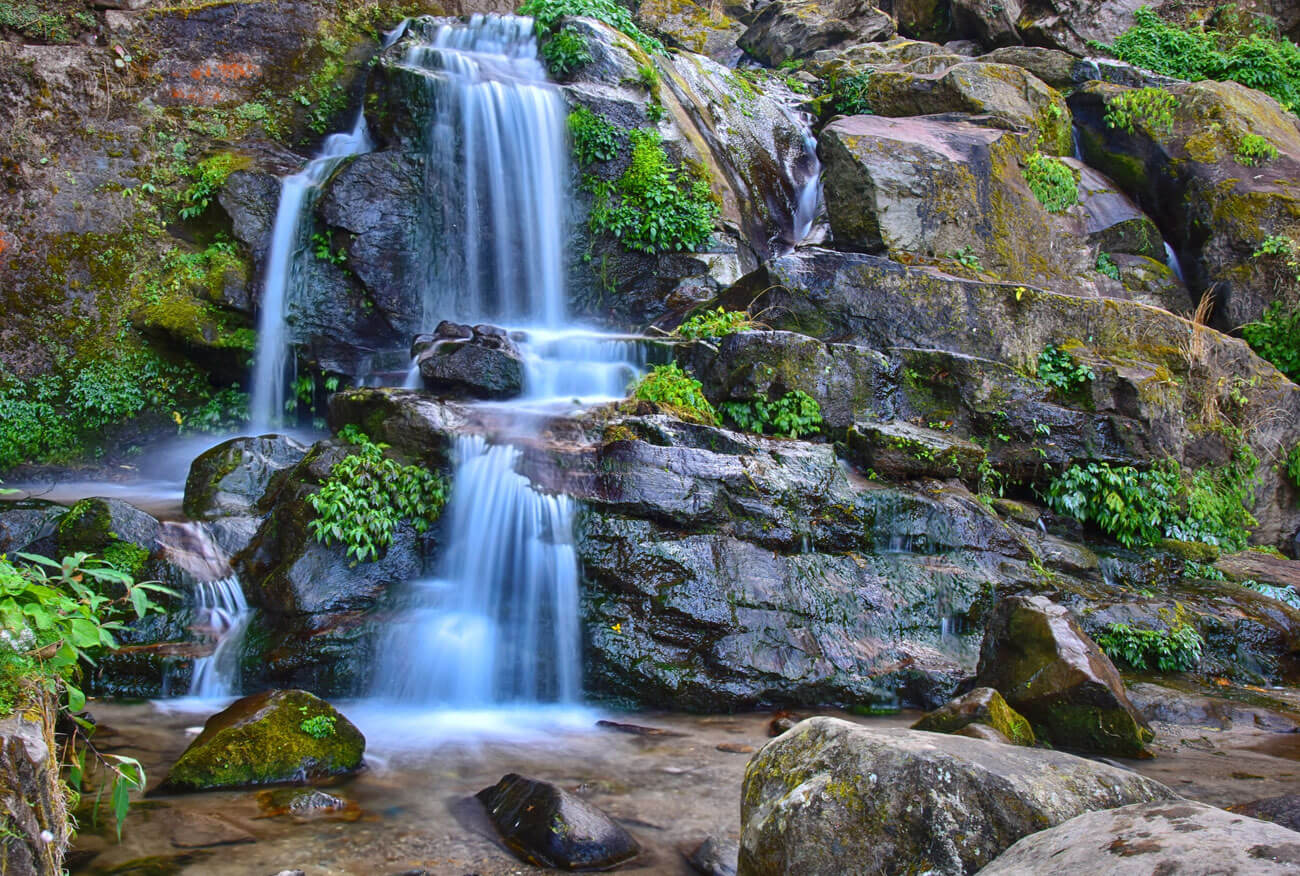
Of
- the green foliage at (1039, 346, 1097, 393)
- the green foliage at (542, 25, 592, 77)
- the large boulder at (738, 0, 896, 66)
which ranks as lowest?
the green foliage at (1039, 346, 1097, 393)

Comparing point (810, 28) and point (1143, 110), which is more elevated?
point (810, 28)

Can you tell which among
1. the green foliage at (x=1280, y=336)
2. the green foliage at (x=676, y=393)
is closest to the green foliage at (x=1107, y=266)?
the green foliage at (x=1280, y=336)

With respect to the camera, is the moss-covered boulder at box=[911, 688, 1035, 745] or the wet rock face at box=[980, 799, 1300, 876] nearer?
the wet rock face at box=[980, 799, 1300, 876]

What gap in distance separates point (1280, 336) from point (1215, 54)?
8.05 metres

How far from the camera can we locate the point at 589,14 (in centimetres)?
1361

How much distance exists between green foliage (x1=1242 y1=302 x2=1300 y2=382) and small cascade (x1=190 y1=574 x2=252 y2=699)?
1348cm

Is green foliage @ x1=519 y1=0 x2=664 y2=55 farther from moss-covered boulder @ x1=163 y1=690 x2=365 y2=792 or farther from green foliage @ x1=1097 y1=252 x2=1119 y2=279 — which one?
moss-covered boulder @ x1=163 y1=690 x2=365 y2=792

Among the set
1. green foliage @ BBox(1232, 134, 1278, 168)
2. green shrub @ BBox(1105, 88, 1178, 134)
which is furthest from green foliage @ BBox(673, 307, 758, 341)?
green foliage @ BBox(1232, 134, 1278, 168)

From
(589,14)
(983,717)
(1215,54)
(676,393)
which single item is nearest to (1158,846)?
(983,717)

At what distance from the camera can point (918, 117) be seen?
1268cm

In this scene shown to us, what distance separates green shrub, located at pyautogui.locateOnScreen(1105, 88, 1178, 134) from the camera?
533 inches

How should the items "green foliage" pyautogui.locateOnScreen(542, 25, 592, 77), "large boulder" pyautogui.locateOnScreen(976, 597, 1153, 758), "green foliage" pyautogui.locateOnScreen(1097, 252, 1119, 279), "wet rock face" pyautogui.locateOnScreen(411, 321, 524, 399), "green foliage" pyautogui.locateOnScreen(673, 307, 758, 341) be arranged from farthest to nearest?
"green foliage" pyautogui.locateOnScreen(542, 25, 592, 77) → "green foliage" pyautogui.locateOnScreen(1097, 252, 1119, 279) → "green foliage" pyautogui.locateOnScreen(673, 307, 758, 341) → "wet rock face" pyautogui.locateOnScreen(411, 321, 524, 399) → "large boulder" pyautogui.locateOnScreen(976, 597, 1153, 758)

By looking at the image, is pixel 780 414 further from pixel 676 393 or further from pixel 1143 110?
pixel 1143 110

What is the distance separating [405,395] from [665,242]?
5102 millimetres
